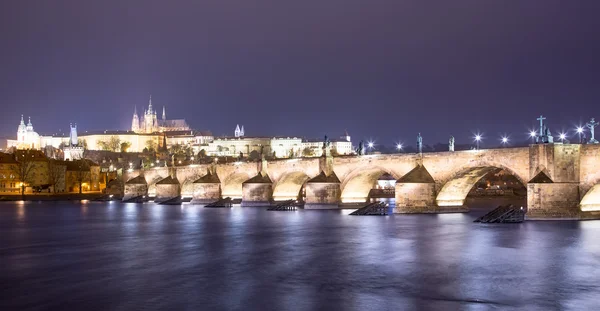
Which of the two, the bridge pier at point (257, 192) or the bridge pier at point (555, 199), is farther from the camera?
the bridge pier at point (257, 192)

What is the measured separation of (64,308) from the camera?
16.5m

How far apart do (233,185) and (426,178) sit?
30.1m

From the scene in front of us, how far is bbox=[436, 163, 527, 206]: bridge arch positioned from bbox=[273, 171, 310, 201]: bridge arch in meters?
15.6

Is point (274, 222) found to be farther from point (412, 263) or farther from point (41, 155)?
point (41, 155)

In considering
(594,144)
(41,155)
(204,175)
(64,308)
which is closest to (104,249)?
(64,308)

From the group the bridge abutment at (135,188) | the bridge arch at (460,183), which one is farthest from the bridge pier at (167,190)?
the bridge arch at (460,183)

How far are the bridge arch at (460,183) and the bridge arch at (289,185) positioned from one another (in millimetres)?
15638

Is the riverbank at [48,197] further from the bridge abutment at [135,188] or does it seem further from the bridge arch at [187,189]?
the bridge arch at [187,189]

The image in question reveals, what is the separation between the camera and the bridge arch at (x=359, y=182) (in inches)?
1951

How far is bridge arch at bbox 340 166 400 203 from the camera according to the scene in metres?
49.6

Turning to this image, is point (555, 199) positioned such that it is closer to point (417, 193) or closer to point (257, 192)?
point (417, 193)

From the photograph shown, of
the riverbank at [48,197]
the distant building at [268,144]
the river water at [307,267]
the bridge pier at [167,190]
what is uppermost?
the distant building at [268,144]

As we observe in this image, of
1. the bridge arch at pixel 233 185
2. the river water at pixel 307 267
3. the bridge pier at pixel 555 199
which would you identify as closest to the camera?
the river water at pixel 307 267

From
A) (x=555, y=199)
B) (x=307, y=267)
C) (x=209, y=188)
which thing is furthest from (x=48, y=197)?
(x=307, y=267)
